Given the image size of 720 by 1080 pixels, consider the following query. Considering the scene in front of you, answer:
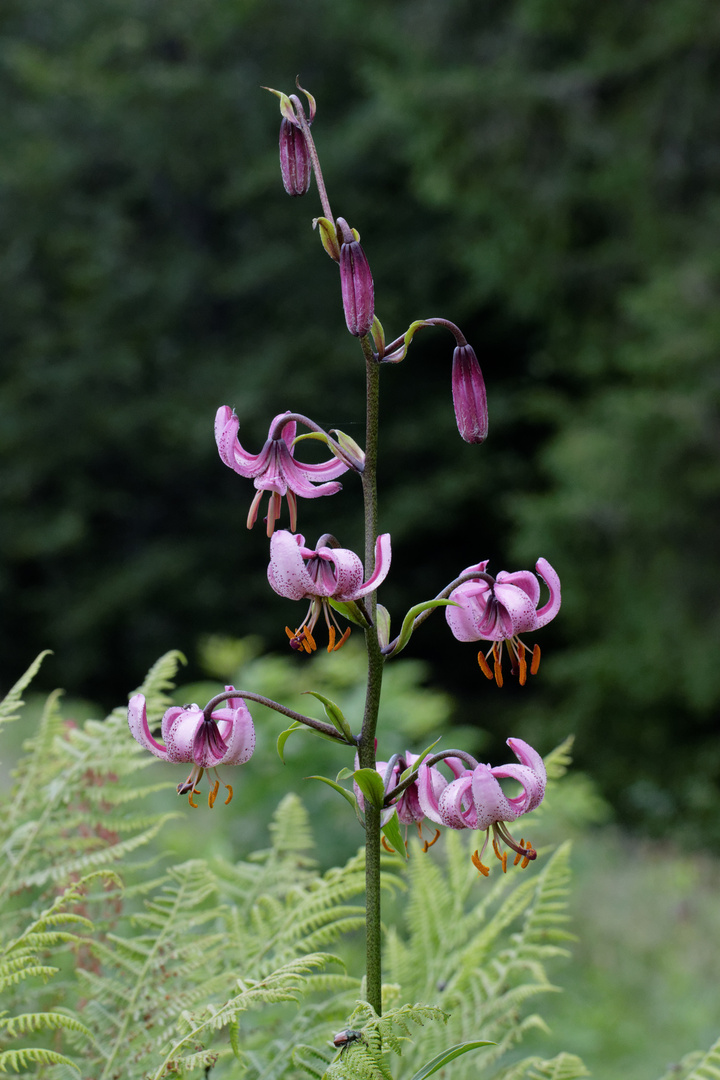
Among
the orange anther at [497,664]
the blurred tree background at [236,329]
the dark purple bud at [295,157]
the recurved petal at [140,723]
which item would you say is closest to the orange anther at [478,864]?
the orange anther at [497,664]

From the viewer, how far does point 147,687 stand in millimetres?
981

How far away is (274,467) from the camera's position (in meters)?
0.76

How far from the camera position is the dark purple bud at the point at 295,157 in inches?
32.4

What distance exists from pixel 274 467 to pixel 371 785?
0.81 ft

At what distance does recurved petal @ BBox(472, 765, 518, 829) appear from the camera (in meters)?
0.68

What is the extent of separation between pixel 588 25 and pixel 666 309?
1878mm

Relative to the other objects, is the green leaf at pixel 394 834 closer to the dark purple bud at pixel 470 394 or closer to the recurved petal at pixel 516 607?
the recurved petal at pixel 516 607

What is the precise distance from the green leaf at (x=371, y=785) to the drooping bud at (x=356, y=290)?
0.31 m

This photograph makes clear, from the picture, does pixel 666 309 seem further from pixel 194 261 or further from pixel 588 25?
pixel 194 261

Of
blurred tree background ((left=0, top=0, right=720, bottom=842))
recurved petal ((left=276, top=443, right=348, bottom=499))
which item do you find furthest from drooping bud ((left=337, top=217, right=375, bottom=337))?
blurred tree background ((left=0, top=0, right=720, bottom=842))

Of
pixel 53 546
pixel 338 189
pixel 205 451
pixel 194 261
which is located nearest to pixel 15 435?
pixel 53 546

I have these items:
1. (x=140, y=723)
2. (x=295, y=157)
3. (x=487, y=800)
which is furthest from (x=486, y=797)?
(x=295, y=157)

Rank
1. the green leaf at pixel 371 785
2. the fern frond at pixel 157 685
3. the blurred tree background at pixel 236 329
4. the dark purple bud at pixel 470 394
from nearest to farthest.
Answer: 1. the green leaf at pixel 371 785
2. the dark purple bud at pixel 470 394
3. the fern frond at pixel 157 685
4. the blurred tree background at pixel 236 329

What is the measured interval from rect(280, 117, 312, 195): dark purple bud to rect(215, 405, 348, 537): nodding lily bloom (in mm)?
214
